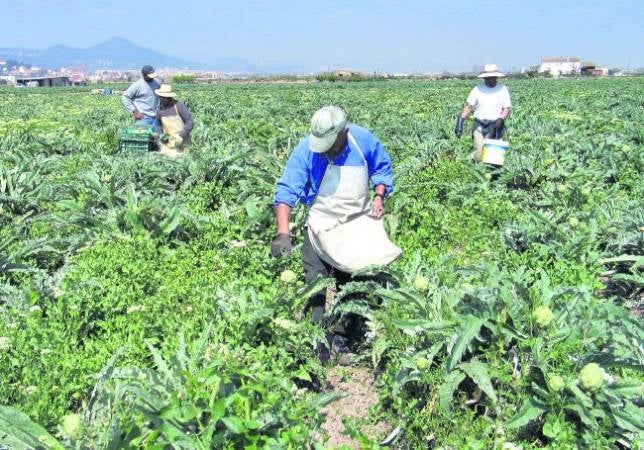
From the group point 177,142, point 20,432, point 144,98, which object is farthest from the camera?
point 144,98

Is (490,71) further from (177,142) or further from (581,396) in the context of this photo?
(581,396)

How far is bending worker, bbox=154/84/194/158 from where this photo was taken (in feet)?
26.3

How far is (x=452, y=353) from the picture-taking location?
9.25 feet

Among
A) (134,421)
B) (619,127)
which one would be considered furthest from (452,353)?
(619,127)

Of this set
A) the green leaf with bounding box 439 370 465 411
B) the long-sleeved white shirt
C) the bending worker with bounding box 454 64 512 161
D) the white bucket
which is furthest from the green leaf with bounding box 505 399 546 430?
the long-sleeved white shirt

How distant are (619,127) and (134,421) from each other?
1107cm

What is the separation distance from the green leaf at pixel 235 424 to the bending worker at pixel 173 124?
6119 mm

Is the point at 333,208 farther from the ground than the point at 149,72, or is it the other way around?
the point at 149,72

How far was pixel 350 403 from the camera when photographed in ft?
10.9

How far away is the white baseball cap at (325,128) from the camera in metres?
3.51

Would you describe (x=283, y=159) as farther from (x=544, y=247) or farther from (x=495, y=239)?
(x=544, y=247)

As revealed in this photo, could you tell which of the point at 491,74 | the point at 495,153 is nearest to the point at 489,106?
the point at 491,74

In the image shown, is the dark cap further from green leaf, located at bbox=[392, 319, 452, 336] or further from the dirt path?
green leaf, located at bbox=[392, 319, 452, 336]

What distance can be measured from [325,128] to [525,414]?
73.2 inches
